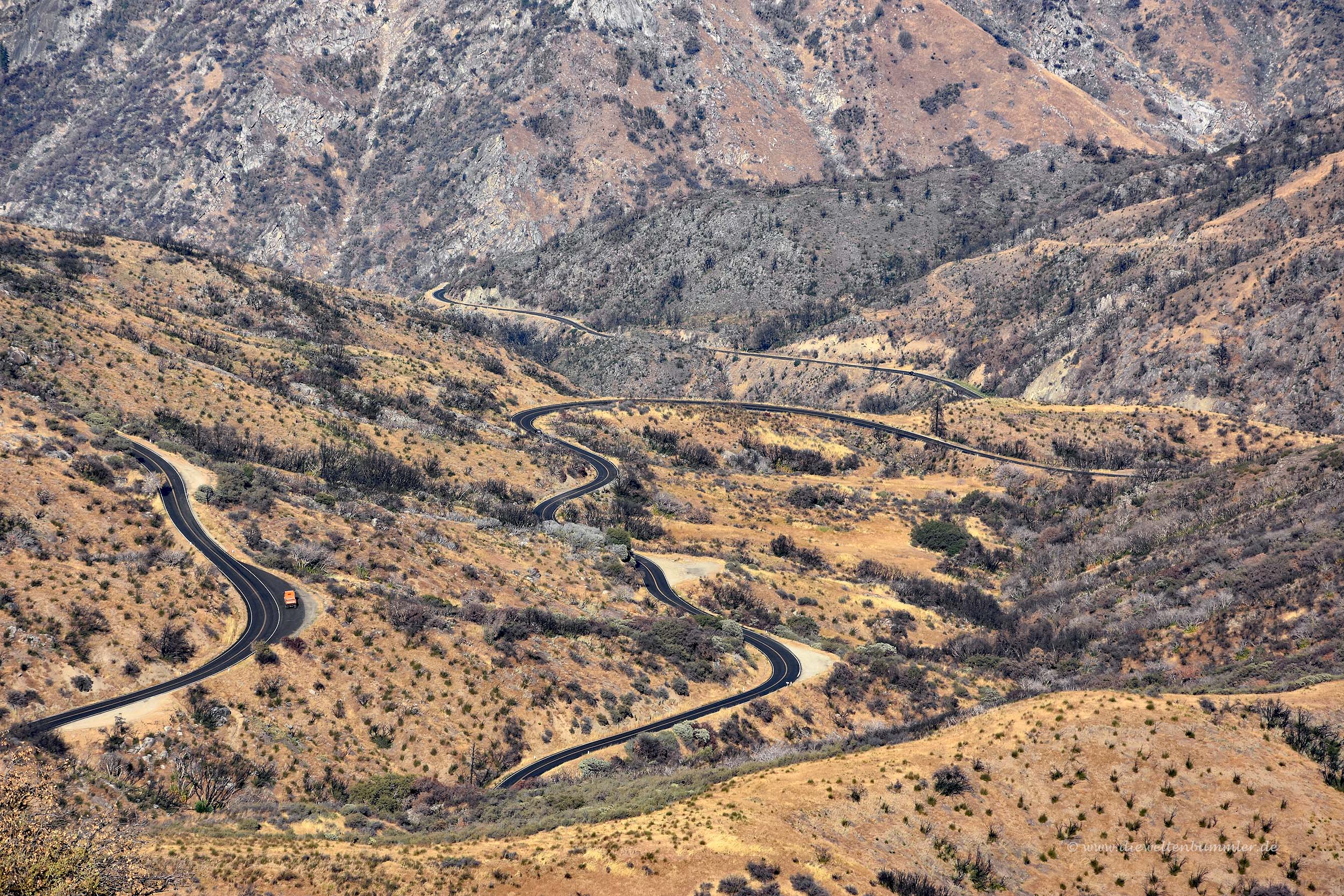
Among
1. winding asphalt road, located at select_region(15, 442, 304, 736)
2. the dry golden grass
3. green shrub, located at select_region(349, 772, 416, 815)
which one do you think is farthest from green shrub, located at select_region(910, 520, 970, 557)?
green shrub, located at select_region(349, 772, 416, 815)

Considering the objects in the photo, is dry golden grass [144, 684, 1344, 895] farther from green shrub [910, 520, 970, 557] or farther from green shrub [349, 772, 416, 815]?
green shrub [910, 520, 970, 557]

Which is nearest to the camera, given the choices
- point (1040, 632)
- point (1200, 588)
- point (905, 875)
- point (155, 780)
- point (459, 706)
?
point (905, 875)

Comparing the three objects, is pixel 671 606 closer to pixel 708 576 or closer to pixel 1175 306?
pixel 708 576

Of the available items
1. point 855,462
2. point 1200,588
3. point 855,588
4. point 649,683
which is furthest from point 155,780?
point 855,462

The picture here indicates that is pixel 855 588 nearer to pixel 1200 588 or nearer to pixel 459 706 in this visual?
pixel 1200 588

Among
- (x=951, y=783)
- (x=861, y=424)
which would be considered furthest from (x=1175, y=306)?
(x=951, y=783)

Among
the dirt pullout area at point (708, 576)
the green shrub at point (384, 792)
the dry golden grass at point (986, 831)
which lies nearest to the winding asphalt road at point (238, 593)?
the green shrub at point (384, 792)

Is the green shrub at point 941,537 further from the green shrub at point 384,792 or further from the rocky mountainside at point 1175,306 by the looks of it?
the green shrub at point 384,792
